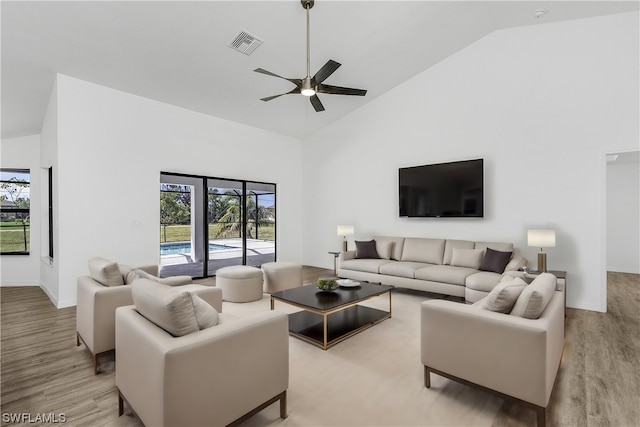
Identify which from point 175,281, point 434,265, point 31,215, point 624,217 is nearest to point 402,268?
point 434,265

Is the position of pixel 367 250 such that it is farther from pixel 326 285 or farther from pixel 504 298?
pixel 504 298

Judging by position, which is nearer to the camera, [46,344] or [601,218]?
[46,344]

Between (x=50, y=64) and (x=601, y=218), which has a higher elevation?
(x=50, y=64)

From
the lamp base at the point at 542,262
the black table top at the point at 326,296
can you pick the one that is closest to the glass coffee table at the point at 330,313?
the black table top at the point at 326,296

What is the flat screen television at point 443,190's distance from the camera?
16.8ft

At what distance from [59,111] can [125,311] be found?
3.89 meters

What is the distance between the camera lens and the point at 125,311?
200cm

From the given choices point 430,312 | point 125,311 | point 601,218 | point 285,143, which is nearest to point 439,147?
point 601,218

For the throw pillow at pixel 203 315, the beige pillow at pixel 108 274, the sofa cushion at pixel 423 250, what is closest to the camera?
the throw pillow at pixel 203 315

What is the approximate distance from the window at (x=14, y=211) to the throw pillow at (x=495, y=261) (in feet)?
26.5

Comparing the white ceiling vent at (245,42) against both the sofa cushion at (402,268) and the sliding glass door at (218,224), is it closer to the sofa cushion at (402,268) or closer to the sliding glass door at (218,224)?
the sliding glass door at (218,224)

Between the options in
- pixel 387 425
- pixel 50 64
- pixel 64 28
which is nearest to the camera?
pixel 387 425

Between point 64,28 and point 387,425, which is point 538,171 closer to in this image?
point 387,425

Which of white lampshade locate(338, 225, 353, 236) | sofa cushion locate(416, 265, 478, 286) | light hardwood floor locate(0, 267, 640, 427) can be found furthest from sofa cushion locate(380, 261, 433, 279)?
light hardwood floor locate(0, 267, 640, 427)
